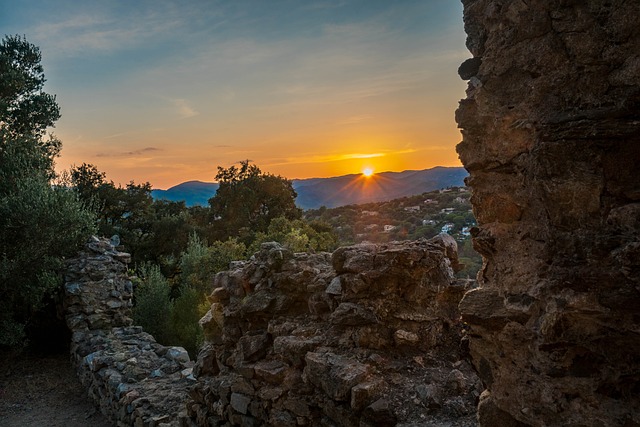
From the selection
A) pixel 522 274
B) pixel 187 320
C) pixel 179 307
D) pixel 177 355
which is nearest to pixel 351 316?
pixel 522 274

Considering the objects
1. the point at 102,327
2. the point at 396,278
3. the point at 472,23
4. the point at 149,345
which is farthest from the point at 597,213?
the point at 102,327

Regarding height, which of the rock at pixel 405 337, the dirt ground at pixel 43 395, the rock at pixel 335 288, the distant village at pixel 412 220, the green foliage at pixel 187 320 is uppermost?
the rock at pixel 335 288

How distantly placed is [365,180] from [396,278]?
107ft

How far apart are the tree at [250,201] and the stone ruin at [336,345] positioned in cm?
2096

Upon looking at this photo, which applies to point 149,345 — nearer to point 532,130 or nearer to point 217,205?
point 532,130

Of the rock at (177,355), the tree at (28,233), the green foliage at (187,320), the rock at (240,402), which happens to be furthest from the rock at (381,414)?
the tree at (28,233)

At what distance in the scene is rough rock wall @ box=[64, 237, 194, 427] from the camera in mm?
6562

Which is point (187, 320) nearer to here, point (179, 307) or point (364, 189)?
point (179, 307)

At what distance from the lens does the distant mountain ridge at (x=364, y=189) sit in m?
31.0

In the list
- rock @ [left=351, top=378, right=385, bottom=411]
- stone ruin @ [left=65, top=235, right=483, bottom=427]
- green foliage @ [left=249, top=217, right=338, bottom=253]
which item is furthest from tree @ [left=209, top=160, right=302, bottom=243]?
rock @ [left=351, top=378, right=385, bottom=411]

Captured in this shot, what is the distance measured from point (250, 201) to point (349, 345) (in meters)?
24.1

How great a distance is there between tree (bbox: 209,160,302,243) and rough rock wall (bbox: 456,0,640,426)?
24.2 metres

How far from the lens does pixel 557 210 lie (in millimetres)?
2279

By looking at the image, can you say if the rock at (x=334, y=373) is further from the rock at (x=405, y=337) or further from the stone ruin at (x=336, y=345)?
the rock at (x=405, y=337)
